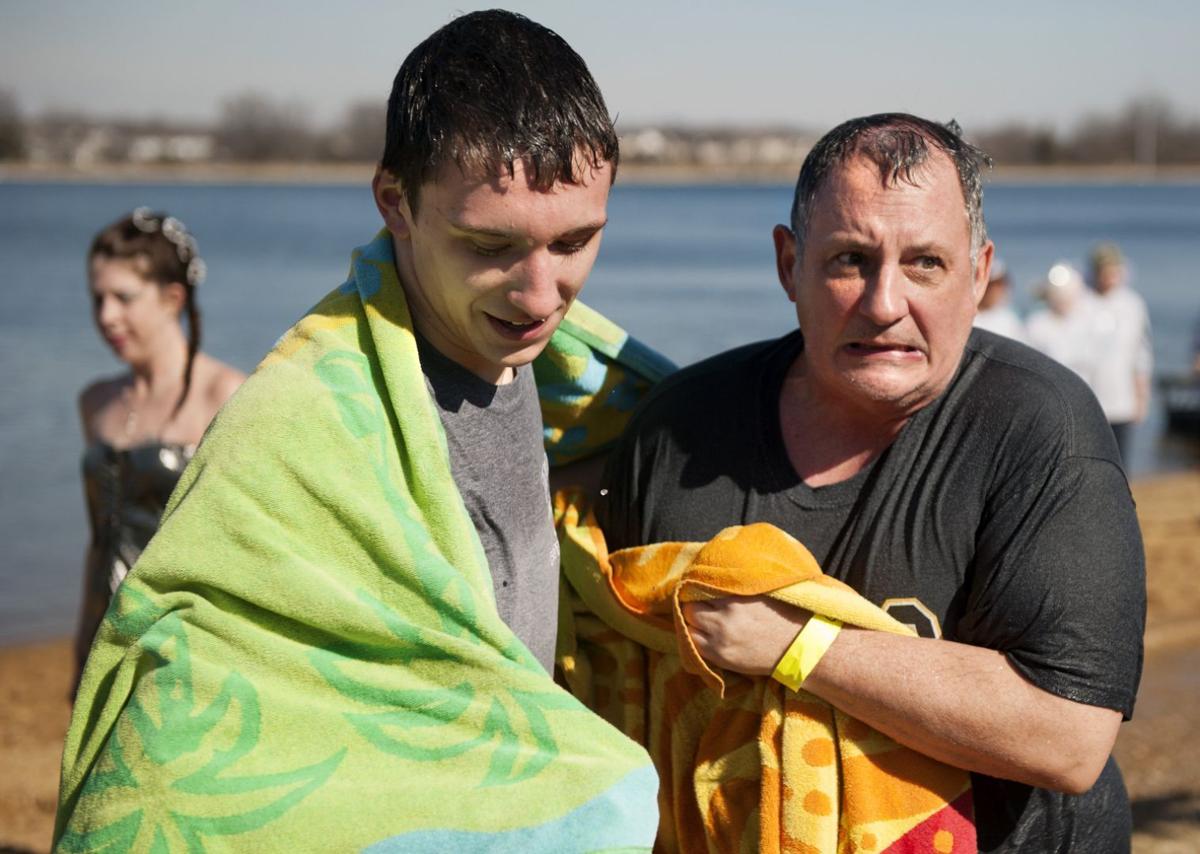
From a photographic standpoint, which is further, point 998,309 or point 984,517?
point 998,309

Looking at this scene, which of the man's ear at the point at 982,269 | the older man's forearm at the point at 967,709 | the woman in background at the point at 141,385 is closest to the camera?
the older man's forearm at the point at 967,709

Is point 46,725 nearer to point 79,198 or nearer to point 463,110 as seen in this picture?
point 463,110

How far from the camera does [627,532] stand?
8.83 ft

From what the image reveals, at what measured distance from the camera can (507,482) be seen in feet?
7.82

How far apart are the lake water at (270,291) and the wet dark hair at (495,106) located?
26.9 ft

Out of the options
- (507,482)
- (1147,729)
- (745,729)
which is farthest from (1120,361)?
(507,482)

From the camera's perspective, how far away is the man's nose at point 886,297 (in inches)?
92.2

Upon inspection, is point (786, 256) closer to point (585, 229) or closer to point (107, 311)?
A: point (585, 229)

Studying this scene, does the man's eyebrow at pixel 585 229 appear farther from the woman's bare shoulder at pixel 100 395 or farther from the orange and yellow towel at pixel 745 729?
the woman's bare shoulder at pixel 100 395

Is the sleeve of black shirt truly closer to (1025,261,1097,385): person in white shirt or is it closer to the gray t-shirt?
the gray t-shirt

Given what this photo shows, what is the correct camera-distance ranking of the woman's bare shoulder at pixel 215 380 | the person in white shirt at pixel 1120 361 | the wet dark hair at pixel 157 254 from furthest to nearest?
the person in white shirt at pixel 1120 361
the wet dark hair at pixel 157 254
the woman's bare shoulder at pixel 215 380

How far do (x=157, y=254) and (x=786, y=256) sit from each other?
9.65ft

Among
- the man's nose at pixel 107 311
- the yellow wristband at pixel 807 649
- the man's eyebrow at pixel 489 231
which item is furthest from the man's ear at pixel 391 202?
the man's nose at pixel 107 311

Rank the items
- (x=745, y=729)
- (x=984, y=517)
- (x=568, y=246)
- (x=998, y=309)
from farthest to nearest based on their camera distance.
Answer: (x=998, y=309), (x=745, y=729), (x=984, y=517), (x=568, y=246)
